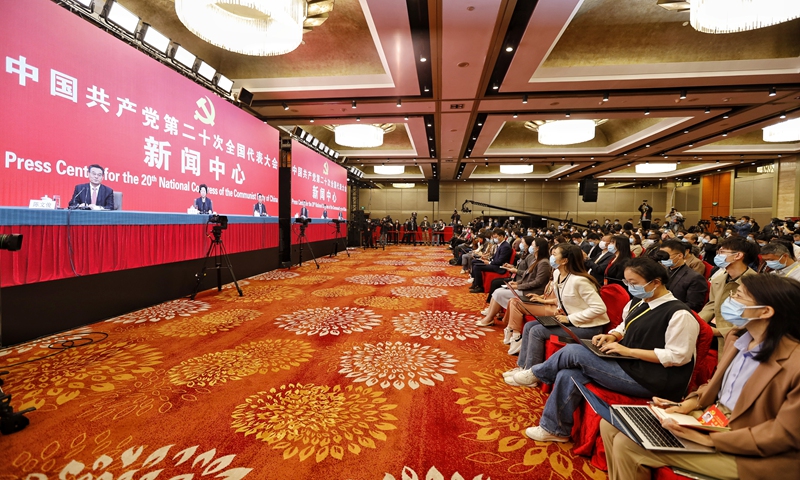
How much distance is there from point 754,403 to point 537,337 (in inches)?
58.4

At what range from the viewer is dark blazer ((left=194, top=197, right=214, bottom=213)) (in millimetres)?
5637

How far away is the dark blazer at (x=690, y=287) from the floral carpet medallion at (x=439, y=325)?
181cm

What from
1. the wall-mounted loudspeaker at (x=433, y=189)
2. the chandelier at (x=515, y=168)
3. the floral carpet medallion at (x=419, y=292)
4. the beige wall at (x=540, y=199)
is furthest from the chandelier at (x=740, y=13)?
the beige wall at (x=540, y=199)

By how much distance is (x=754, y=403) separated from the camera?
4.12 ft

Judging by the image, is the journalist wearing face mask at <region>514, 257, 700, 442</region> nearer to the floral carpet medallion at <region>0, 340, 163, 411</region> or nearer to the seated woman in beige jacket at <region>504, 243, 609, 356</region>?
the seated woman in beige jacket at <region>504, 243, 609, 356</region>

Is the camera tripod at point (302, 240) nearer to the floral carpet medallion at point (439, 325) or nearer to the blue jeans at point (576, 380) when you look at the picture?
the floral carpet medallion at point (439, 325)

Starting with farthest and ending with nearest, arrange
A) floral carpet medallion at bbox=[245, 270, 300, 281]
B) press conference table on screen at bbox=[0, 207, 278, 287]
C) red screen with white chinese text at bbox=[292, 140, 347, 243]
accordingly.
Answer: red screen with white chinese text at bbox=[292, 140, 347, 243], floral carpet medallion at bbox=[245, 270, 300, 281], press conference table on screen at bbox=[0, 207, 278, 287]

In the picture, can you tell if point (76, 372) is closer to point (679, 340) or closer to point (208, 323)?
point (208, 323)

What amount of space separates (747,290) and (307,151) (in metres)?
9.87

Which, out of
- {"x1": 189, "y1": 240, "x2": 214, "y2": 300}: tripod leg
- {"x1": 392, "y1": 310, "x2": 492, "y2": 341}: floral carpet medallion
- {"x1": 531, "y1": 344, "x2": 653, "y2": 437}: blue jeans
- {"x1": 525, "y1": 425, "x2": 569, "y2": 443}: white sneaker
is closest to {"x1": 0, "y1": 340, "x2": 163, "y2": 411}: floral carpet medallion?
{"x1": 189, "y1": 240, "x2": 214, "y2": 300}: tripod leg

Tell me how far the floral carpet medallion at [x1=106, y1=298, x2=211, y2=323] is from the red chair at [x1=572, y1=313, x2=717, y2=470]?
14.7 ft

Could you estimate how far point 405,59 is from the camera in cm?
573

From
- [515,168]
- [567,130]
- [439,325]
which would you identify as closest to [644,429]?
[439,325]

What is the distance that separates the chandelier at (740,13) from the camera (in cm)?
358
